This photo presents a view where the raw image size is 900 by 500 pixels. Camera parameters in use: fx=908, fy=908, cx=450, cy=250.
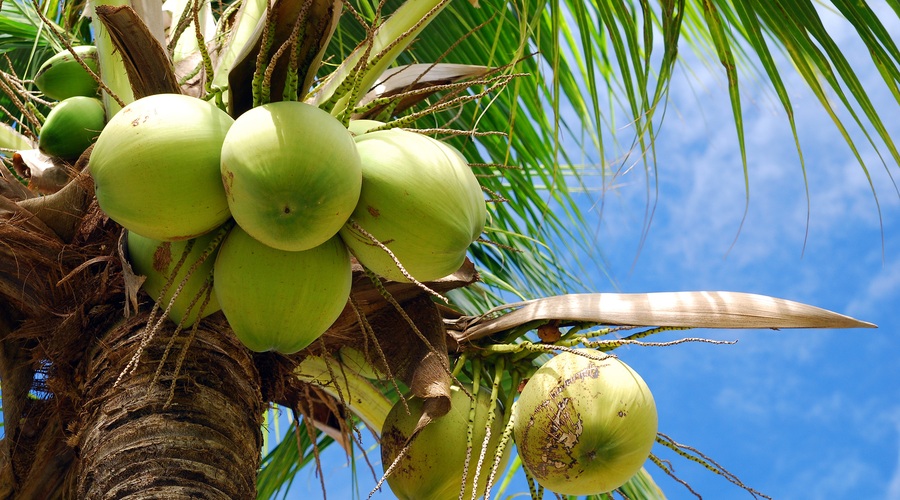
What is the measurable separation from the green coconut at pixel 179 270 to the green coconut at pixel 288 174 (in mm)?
193

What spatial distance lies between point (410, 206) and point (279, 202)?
0.69 ft

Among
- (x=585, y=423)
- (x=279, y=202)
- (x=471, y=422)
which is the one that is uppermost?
(x=585, y=423)

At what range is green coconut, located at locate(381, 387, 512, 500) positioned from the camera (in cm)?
181

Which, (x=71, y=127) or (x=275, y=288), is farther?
(x=71, y=127)

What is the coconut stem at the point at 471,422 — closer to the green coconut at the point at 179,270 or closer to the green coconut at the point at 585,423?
the green coconut at the point at 585,423

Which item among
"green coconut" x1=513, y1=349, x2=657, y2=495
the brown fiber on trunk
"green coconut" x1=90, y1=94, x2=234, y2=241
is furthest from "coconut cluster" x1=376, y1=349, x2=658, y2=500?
"green coconut" x1=90, y1=94, x2=234, y2=241

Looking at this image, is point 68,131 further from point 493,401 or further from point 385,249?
point 493,401

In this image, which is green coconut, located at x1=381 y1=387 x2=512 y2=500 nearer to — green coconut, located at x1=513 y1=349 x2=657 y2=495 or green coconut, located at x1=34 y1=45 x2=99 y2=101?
green coconut, located at x1=513 y1=349 x2=657 y2=495

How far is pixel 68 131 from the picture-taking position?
1.92 m

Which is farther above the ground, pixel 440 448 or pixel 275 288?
pixel 440 448

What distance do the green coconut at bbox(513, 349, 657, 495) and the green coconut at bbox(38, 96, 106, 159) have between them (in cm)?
107

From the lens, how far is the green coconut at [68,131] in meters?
1.92

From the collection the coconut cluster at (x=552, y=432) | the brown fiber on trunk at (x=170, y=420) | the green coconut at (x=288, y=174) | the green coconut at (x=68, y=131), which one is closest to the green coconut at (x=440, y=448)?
the coconut cluster at (x=552, y=432)

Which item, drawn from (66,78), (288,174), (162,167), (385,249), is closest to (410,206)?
(385,249)
